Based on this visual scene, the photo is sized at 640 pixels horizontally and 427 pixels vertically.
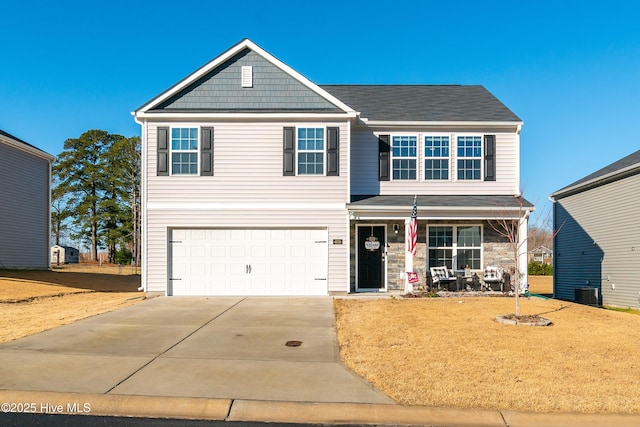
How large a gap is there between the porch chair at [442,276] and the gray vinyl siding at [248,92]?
6017 millimetres

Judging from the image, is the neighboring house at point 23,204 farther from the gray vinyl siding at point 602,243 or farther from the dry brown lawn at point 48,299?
the gray vinyl siding at point 602,243

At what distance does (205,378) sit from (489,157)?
500 inches

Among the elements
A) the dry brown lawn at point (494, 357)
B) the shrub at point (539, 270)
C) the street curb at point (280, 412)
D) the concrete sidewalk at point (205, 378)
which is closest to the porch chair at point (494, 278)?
the dry brown lawn at point (494, 357)

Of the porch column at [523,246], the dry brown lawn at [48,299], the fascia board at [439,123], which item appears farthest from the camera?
the fascia board at [439,123]

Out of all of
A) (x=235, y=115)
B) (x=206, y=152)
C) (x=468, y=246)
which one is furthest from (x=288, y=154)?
(x=468, y=246)

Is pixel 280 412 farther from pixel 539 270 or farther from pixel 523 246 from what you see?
pixel 539 270

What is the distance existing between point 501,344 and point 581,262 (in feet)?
46.4

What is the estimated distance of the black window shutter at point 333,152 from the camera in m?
15.1

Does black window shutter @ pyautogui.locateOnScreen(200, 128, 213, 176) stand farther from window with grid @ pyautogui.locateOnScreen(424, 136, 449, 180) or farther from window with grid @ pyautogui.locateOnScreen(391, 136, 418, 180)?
window with grid @ pyautogui.locateOnScreen(424, 136, 449, 180)

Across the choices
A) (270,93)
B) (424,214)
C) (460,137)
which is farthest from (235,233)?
(460,137)

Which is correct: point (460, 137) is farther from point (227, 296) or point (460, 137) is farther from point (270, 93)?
point (227, 296)

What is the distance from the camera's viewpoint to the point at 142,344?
8.55 metres

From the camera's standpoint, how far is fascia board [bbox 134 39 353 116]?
1515 centimetres

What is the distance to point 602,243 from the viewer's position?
61.1 feet
